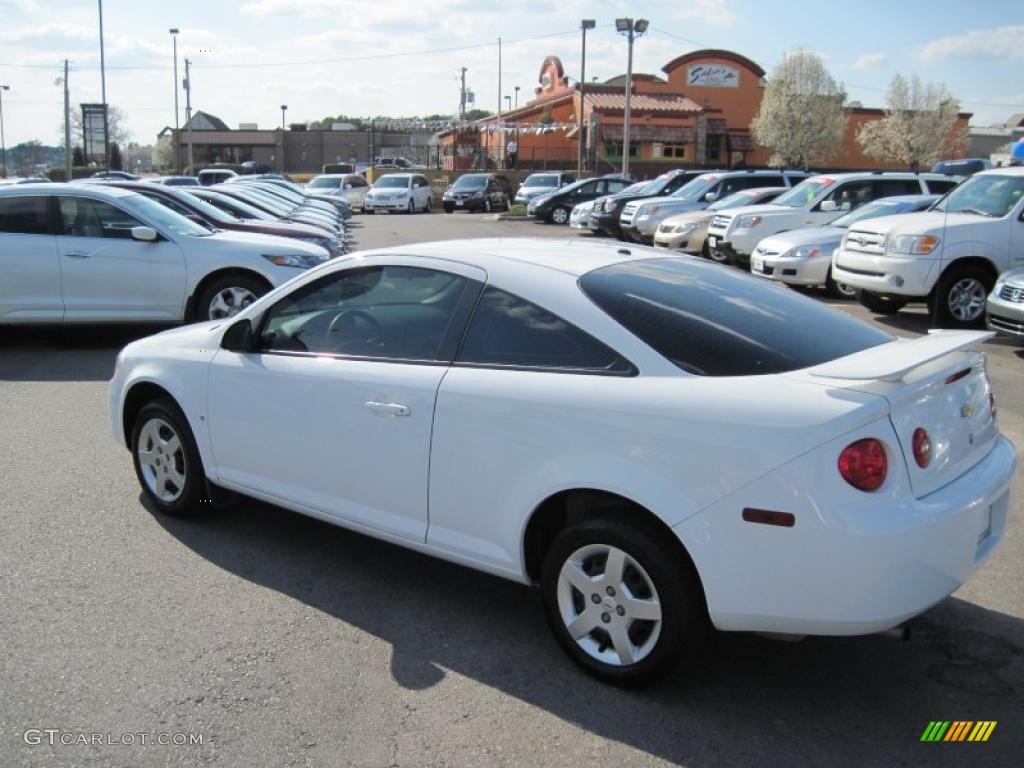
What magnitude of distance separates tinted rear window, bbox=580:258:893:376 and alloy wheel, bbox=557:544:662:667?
0.74 metres

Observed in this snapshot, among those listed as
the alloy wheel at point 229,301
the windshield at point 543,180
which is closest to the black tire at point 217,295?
the alloy wheel at point 229,301

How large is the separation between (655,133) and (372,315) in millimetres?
55437

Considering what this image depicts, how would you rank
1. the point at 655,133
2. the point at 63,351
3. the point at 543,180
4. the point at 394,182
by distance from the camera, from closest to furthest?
the point at 63,351 < the point at 543,180 < the point at 394,182 < the point at 655,133

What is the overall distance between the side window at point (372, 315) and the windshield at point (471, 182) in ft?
118

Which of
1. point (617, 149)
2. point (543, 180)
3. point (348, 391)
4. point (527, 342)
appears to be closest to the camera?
point (527, 342)

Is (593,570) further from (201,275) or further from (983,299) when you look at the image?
(983,299)

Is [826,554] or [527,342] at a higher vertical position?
[527,342]

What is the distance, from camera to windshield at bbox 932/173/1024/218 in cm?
1126

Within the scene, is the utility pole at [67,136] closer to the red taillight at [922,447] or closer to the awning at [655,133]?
the awning at [655,133]

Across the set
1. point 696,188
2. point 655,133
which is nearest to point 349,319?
point 696,188

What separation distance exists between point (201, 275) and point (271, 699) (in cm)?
715

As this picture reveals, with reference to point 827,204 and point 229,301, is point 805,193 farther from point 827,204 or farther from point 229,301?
point 229,301

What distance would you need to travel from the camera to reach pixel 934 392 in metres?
3.29

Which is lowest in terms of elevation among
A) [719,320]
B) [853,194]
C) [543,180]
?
[719,320]
